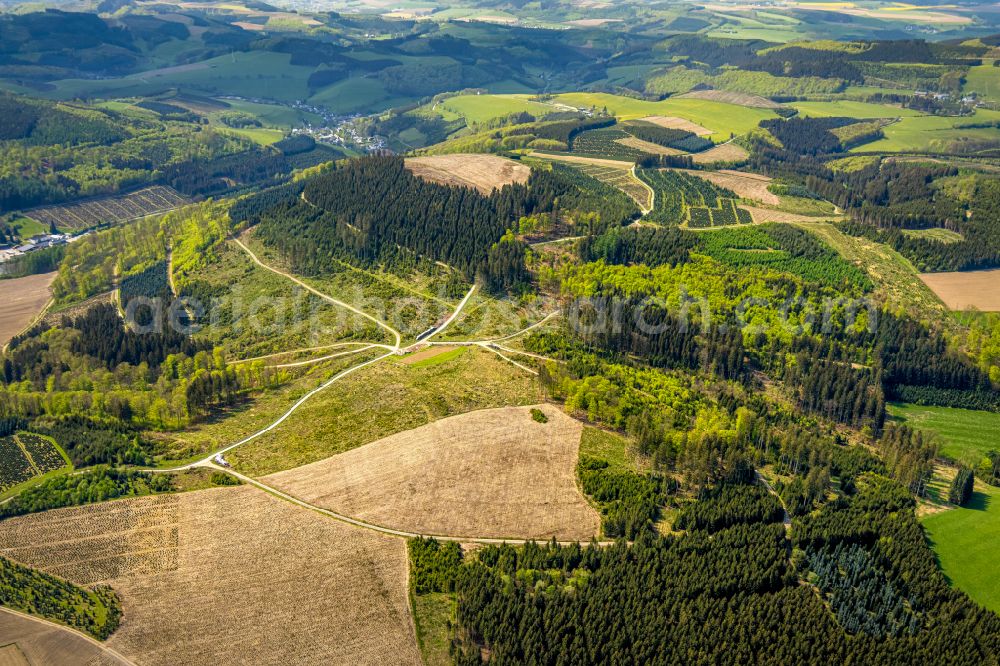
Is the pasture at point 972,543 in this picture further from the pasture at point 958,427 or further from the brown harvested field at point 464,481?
the brown harvested field at point 464,481

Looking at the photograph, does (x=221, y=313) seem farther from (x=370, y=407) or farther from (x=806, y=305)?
(x=806, y=305)

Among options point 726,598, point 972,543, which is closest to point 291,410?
point 726,598

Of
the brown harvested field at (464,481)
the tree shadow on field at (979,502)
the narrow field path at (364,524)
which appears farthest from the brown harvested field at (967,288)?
the narrow field path at (364,524)

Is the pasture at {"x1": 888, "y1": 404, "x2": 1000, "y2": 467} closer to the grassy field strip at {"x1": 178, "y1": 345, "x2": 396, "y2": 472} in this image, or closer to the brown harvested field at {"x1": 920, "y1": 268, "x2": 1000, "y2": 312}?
the brown harvested field at {"x1": 920, "y1": 268, "x2": 1000, "y2": 312}

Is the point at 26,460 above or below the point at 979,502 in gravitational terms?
above

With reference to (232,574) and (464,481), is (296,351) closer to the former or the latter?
(464,481)

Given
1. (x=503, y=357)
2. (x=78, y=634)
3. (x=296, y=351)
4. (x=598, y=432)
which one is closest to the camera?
(x=78, y=634)

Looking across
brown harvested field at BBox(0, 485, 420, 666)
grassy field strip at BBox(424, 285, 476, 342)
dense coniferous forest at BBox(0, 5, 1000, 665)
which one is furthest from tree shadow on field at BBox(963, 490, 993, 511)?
grassy field strip at BBox(424, 285, 476, 342)
